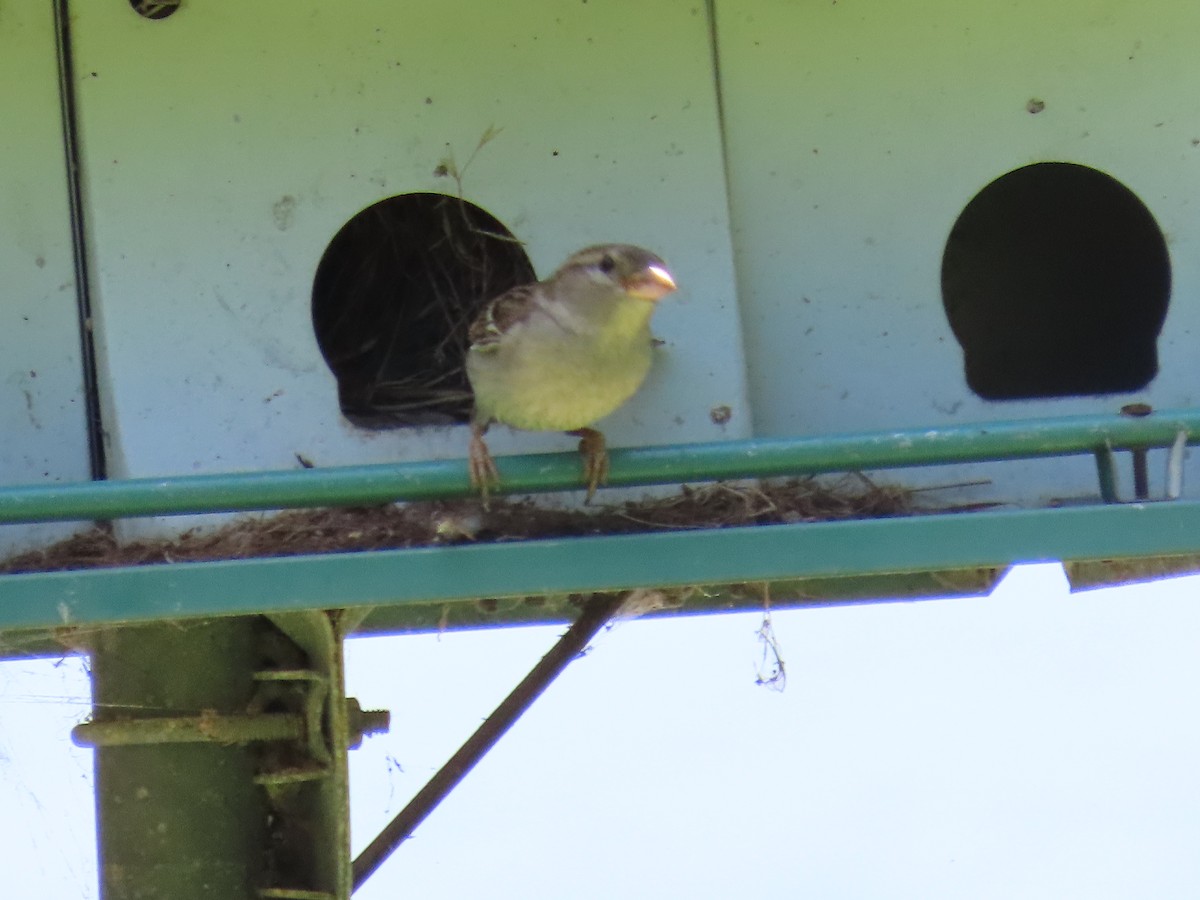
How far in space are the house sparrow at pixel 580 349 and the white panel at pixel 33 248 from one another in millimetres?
817

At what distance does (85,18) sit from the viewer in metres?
3.63

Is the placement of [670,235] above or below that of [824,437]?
above

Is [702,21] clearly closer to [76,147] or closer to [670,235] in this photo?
A: [670,235]

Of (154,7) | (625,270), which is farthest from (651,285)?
(154,7)

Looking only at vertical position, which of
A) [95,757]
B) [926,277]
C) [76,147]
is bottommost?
[95,757]

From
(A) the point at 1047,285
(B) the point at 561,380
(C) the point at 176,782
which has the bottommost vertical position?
(C) the point at 176,782

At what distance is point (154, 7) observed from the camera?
3.63m

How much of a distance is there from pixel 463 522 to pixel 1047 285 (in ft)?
5.33

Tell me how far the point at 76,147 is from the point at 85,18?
8.8 inches

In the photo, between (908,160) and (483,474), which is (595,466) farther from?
(908,160)

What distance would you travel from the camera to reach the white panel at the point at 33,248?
3641mm

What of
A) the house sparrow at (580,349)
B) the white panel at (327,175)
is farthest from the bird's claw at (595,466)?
the white panel at (327,175)

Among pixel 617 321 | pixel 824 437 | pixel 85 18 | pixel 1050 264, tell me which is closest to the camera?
pixel 824 437

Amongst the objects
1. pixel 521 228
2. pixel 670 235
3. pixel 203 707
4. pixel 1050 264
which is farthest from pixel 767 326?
pixel 203 707
